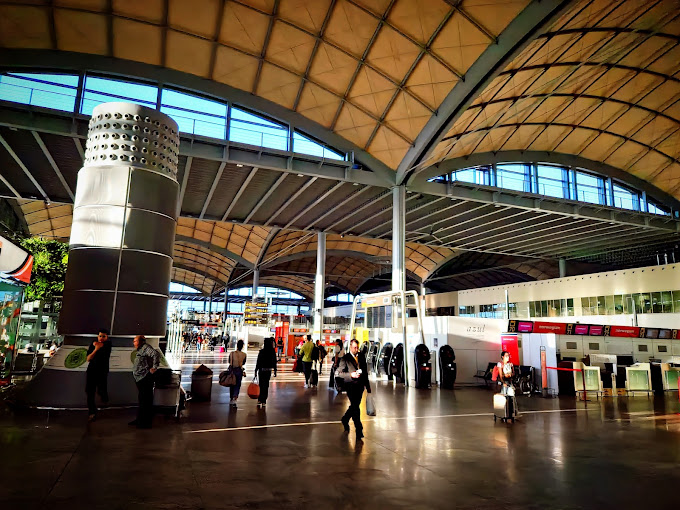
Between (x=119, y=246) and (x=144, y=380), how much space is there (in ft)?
12.7

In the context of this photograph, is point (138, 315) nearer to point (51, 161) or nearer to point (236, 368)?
point (236, 368)

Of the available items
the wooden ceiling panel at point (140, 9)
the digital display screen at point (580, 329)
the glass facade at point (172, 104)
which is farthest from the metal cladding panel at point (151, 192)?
the digital display screen at point (580, 329)

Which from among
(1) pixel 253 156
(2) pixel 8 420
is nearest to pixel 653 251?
(1) pixel 253 156

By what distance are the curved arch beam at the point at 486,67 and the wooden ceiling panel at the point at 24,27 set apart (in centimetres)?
1594

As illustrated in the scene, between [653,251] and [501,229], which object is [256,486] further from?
[653,251]

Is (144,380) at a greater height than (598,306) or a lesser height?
lesser

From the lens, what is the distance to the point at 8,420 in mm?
8258

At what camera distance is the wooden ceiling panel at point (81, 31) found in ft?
58.9

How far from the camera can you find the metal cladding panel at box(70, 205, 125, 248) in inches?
423

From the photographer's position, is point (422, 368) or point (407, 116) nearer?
point (422, 368)

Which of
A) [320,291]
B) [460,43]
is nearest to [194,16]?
[460,43]

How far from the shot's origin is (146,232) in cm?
1107

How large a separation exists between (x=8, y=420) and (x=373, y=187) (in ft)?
66.1

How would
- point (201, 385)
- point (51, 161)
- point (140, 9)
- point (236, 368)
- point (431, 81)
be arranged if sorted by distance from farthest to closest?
point (51, 161) < point (431, 81) < point (140, 9) < point (201, 385) < point (236, 368)
